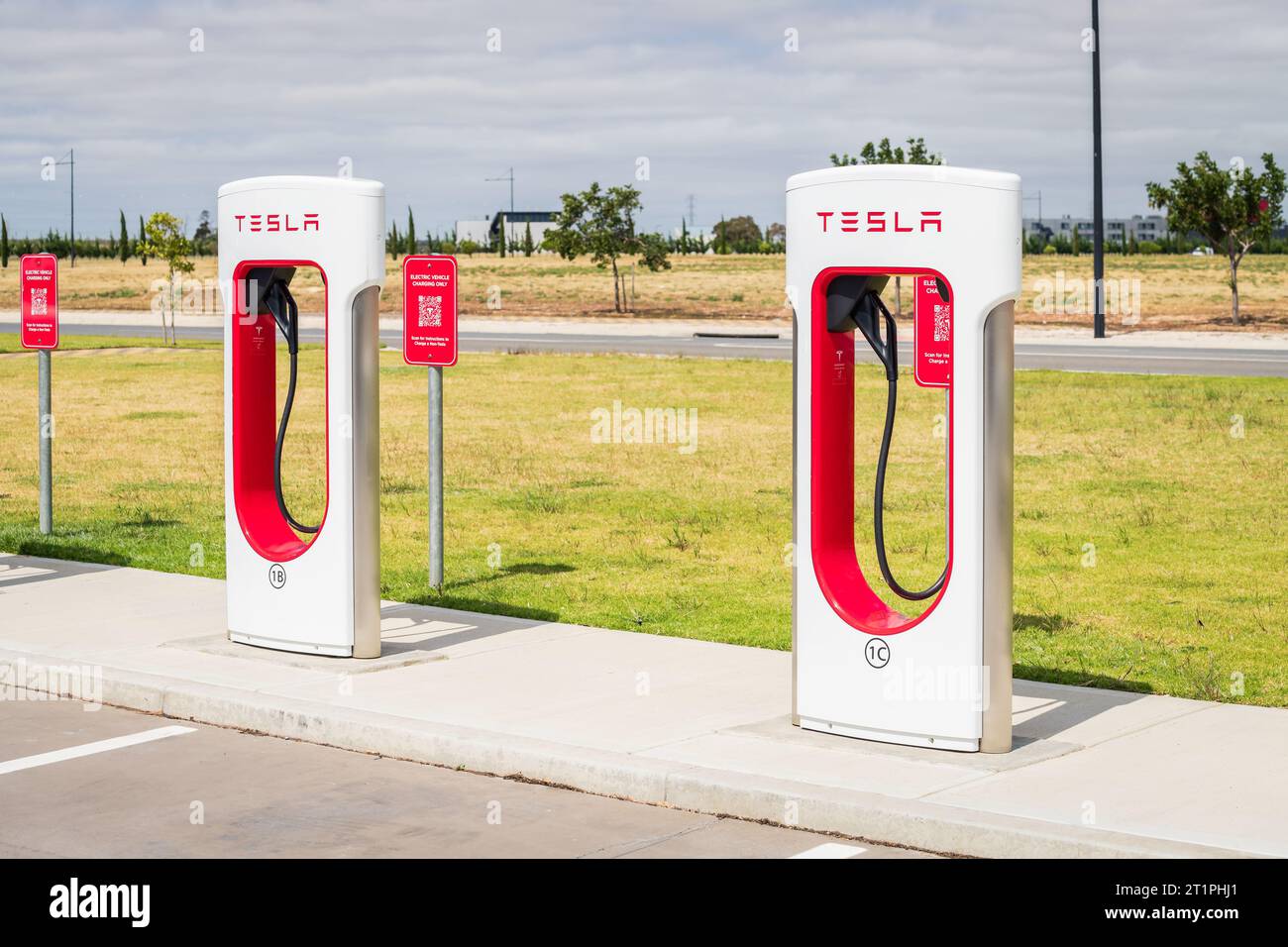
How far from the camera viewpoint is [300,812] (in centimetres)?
648

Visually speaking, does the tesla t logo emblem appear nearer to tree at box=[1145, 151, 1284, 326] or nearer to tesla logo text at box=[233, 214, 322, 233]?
tesla logo text at box=[233, 214, 322, 233]

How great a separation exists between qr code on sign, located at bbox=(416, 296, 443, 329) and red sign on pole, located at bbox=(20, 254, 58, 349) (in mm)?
3773

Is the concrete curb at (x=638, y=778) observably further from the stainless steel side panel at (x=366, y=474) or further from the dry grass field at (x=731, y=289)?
the dry grass field at (x=731, y=289)

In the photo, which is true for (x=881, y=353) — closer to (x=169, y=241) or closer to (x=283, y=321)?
(x=283, y=321)

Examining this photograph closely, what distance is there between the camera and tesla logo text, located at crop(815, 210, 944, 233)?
266 inches

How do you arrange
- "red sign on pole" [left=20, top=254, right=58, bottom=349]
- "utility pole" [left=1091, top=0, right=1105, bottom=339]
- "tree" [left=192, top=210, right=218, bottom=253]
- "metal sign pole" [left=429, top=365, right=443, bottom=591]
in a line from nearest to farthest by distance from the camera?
1. "metal sign pole" [left=429, top=365, right=443, bottom=591]
2. "red sign on pole" [left=20, top=254, right=58, bottom=349]
3. "utility pole" [left=1091, top=0, right=1105, bottom=339]
4. "tree" [left=192, top=210, right=218, bottom=253]

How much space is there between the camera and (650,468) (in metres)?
16.7

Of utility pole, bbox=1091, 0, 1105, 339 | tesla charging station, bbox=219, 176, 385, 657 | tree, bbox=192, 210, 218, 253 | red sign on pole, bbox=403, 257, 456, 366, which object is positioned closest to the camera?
tesla charging station, bbox=219, 176, 385, 657

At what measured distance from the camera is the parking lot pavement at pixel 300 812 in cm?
600

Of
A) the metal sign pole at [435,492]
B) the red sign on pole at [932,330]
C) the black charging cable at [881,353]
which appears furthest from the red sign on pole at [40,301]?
the red sign on pole at [932,330]

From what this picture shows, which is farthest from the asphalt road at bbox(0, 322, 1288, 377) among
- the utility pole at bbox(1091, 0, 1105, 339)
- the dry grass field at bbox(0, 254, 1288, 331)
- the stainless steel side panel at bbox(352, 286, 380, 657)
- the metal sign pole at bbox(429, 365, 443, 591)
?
the stainless steel side panel at bbox(352, 286, 380, 657)

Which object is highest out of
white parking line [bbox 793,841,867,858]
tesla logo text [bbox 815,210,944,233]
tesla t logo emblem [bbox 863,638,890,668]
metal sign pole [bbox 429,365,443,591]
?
tesla logo text [bbox 815,210,944,233]

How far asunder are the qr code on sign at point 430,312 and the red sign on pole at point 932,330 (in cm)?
409
